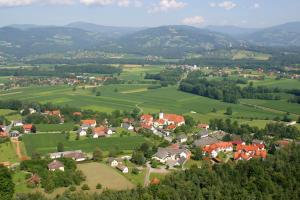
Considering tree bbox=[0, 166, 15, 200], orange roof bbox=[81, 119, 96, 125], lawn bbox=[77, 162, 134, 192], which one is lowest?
lawn bbox=[77, 162, 134, 192]

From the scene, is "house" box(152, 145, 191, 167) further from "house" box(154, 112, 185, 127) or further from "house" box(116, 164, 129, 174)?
"house" box(154, 112, 185, 127)

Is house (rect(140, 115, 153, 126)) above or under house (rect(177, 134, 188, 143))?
above

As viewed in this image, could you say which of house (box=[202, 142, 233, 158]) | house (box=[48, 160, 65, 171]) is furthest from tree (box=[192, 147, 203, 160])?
house (box=[48, 160, 65, 171])

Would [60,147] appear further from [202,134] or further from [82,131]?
[202,134]

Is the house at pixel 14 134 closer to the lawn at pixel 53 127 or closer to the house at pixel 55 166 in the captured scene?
the lawn at pixel 53 127

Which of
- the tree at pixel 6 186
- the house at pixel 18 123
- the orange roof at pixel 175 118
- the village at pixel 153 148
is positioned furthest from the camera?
the orange roof at pixel 175 118

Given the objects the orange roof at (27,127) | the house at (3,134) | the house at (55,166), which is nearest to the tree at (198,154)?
the house at (55,166)
